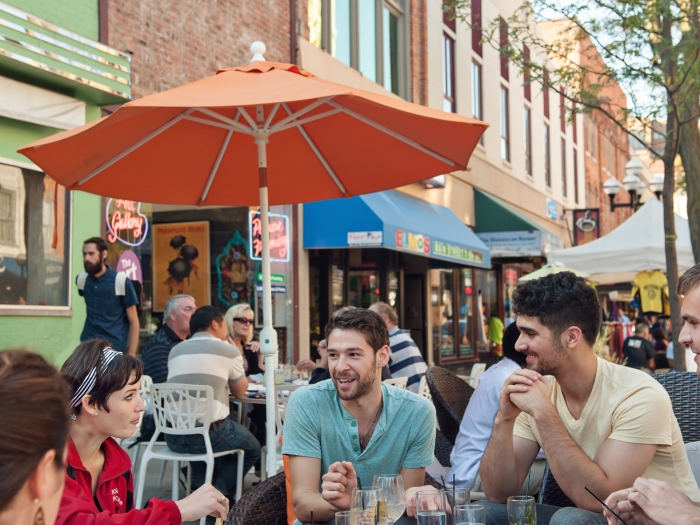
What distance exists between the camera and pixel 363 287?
1573cm

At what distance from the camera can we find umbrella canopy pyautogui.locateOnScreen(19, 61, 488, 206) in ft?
13.9

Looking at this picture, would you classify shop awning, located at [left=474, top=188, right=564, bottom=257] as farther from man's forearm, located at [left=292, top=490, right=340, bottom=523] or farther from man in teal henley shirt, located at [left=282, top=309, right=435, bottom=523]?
man's forearm, located at [left=292, top=490, right=340, bottom=523]

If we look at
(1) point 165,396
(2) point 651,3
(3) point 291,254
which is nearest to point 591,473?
(1) point 165,396

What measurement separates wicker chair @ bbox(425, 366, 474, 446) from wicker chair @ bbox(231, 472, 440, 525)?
1.60 m

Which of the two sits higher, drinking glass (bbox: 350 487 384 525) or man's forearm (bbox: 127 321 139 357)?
man's forearm (bbox: 127 321 139 357)

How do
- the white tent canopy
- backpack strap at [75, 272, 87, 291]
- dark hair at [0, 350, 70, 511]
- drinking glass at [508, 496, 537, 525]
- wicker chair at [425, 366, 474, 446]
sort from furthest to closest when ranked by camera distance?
the white tent canopy, backpack strap at [75, 272, 87, 291], wicker chair at [425, 366, 474, 446], drinking glass at [508, 496, 537, 525], dark hair at [0, 350, 70, 511]

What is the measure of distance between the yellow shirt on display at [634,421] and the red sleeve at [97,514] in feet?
5.27

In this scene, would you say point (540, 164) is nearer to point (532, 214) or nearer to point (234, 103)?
point (532, 214)

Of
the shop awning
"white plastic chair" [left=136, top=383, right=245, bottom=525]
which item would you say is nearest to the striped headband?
"white plastic chair" [left=136, top=383, right=245, bottom=525]

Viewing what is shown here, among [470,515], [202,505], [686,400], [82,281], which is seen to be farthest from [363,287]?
[470,515]

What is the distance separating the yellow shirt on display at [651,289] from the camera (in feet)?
41.1

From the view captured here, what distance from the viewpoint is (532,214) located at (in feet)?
82.9

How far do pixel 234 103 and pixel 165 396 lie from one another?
3043mm

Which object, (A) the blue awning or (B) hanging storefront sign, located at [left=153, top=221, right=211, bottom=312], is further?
(A) the blue awning
